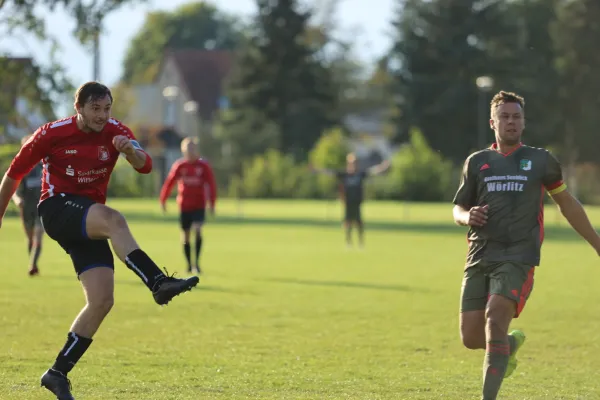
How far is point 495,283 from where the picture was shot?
7.90 m

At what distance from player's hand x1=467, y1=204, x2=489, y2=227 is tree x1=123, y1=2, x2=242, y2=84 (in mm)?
116899

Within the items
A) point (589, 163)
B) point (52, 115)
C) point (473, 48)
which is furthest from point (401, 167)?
point (52, 115)

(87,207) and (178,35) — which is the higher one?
(178,35)

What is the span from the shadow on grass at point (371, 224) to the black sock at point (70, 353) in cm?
2828

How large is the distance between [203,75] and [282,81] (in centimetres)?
2941

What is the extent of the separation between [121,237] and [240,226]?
1320 inches

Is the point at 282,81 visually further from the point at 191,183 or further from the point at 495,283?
the point at 495,283

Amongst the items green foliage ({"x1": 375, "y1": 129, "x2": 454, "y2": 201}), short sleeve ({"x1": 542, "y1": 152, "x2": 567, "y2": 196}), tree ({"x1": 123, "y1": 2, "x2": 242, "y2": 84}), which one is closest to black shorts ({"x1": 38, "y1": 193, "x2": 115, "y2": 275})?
short sleeve ({"x1": 542, "y1": 152, "x2": 567, "y2": 196})

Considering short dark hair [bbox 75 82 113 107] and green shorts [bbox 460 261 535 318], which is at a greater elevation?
short dark hair [bbox 75 82 113 107]

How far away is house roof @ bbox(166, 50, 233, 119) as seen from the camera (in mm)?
110188

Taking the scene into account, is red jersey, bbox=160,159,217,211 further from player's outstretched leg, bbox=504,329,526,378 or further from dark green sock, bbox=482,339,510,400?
dark green sock, bbox=482,339,510,400

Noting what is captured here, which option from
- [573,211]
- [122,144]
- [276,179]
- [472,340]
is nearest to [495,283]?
[472,340]

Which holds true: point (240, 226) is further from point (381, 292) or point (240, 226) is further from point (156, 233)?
point (381, 292)

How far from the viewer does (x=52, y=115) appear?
46.9m
